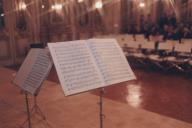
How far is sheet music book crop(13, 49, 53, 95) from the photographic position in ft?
9.84

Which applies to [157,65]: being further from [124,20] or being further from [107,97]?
[124,20]

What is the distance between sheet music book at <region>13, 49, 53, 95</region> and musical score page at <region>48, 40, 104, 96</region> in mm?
603

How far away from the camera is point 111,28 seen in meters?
11.1

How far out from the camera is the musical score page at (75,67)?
229cm

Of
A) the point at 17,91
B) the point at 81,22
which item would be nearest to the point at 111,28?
the point at 81,22

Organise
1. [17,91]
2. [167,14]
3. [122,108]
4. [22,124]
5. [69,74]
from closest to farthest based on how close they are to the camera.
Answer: [69,74] → [22,124] → [122,108] → [17,91] → [167,14]

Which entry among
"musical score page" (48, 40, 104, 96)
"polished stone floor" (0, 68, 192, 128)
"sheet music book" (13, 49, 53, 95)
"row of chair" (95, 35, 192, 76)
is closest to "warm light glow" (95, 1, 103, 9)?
"row of chair" (95, 35, 192, 76)

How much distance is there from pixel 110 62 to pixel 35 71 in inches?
42.7

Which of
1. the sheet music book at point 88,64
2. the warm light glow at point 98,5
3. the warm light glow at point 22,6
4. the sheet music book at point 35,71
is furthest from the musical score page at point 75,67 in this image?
the warm light glow at point 98,5

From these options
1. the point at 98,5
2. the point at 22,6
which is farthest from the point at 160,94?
the point at 22,6

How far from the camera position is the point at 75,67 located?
240 cm

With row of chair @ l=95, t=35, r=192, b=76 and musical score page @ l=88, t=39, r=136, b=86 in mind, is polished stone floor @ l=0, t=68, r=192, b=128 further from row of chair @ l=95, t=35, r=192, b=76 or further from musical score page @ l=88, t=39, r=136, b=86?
musical score page @ l=88, t=39, r=136, b=86

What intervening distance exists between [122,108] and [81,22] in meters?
7.37

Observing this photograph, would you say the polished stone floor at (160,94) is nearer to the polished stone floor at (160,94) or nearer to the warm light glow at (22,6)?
the polished stone floor at (160,94)
